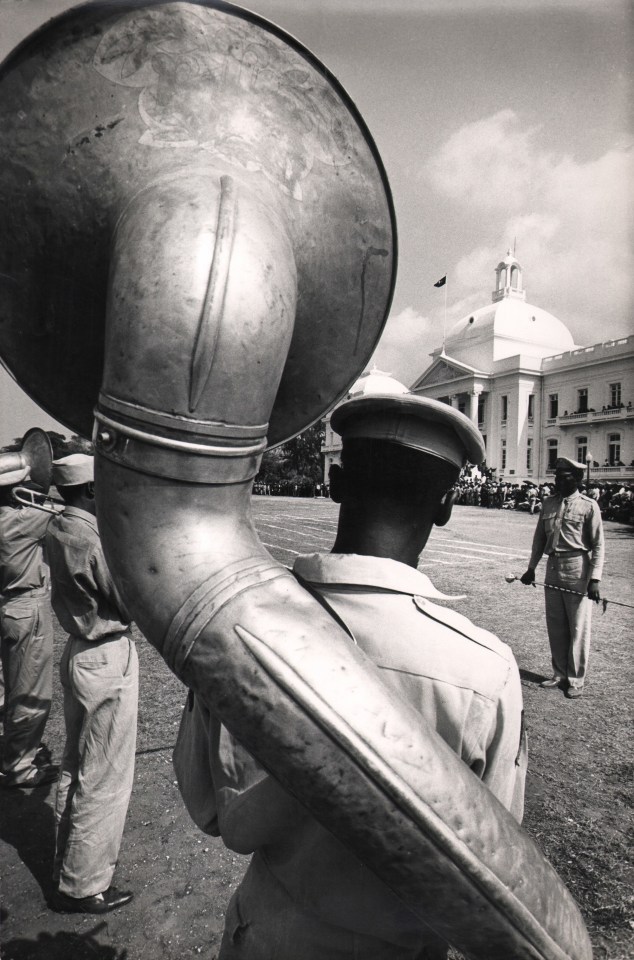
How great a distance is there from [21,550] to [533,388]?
57.7 metres

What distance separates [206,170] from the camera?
927 mm

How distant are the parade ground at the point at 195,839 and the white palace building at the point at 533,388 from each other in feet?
124

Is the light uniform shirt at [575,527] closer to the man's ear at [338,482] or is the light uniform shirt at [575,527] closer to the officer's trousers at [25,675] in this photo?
the officer's trousers at [25,675]

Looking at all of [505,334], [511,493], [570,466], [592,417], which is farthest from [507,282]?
[570,466]

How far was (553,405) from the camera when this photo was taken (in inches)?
2165

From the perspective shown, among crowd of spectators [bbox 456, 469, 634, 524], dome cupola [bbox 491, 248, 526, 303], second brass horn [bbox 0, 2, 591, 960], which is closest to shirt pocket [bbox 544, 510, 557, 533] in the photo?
second brass horn [bbox 0, 2, 591, 960]

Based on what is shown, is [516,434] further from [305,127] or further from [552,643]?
[305,127]

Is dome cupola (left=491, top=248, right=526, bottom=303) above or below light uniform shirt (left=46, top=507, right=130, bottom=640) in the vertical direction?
above

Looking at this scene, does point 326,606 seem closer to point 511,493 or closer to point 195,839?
point 195,839

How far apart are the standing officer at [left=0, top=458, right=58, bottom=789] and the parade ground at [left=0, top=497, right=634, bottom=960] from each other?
7.3 inches

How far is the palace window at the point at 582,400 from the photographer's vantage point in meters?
51.3

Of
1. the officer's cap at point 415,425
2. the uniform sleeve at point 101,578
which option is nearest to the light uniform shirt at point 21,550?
the uniform sleeve at point 101,578

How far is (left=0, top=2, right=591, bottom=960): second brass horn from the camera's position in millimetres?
680

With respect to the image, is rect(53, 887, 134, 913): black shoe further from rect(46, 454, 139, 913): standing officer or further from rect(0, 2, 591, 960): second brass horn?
rect(0, 2, 591, 960): second brass horn
